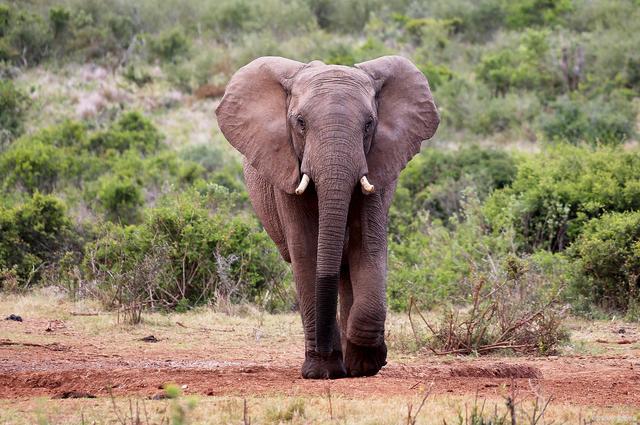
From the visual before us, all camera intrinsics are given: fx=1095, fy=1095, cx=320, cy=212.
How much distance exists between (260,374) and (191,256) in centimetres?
508

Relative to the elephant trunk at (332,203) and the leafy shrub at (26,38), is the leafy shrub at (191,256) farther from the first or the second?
the leafy shrub at (26,38)

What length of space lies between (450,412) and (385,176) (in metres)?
2.08

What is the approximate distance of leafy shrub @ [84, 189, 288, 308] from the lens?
12672 millimetres

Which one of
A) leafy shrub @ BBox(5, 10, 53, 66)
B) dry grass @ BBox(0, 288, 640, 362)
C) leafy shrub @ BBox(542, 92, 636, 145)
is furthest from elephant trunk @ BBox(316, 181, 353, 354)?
leafy shrub @ BBox(5, 10, 53, 66)

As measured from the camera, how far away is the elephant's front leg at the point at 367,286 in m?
7.48

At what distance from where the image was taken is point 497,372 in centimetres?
827

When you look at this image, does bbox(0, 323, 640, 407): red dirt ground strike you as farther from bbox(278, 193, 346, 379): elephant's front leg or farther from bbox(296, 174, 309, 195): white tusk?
bbox(296, 174, 309, 195): white tusk

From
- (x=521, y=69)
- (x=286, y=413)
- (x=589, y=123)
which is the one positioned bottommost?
(x=286, y=413)

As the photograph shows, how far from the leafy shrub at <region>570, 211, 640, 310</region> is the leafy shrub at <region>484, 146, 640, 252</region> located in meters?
1.34

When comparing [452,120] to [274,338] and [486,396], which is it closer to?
[274,338]

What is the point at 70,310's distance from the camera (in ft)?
39.7

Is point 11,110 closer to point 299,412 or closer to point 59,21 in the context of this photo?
point 59,21

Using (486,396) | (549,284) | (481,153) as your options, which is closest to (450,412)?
(486,396)

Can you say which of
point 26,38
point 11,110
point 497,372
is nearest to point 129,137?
point 11,110
